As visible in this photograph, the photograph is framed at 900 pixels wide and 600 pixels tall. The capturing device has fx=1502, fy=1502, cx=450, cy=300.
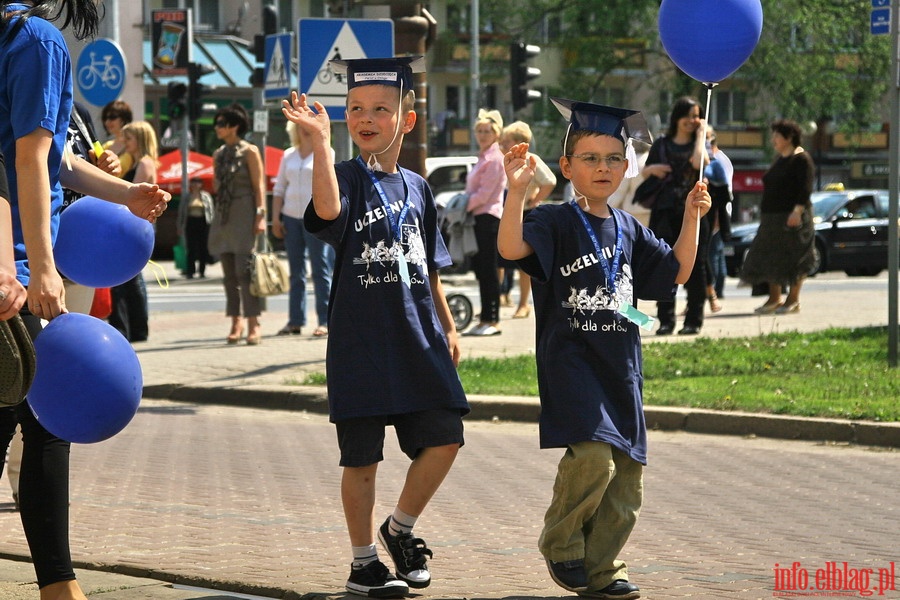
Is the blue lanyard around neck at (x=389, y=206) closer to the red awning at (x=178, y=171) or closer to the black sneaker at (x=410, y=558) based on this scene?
the black sneaker at (x=410, y=558)

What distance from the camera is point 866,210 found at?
2697 centimetres

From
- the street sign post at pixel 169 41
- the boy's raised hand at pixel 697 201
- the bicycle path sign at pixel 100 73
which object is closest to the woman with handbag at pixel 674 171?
the boy's raised hand at pixel 697 201

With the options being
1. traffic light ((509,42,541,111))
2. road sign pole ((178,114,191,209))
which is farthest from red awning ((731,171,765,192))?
traffic light ((509,42,541,111))

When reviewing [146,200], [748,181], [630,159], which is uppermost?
[630,159]

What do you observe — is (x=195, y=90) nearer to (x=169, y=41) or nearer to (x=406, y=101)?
(x=169, y=41)

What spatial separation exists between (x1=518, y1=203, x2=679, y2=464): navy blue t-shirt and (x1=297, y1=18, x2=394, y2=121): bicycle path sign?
620 cm

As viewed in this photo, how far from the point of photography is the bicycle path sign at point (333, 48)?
11000mm

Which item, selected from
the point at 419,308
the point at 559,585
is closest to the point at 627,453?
the point at 559,585

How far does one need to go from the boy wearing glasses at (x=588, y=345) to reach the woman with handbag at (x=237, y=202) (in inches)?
317

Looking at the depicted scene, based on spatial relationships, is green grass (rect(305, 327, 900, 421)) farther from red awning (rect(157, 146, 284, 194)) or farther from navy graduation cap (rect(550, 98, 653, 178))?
red awning (rect(157, 146, 284, 194))

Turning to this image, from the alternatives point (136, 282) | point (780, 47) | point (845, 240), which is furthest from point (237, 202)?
point (780, 47)

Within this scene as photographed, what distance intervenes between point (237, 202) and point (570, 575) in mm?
8575

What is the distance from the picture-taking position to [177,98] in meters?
26.9

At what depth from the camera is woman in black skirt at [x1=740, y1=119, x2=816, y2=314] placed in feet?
47.9
